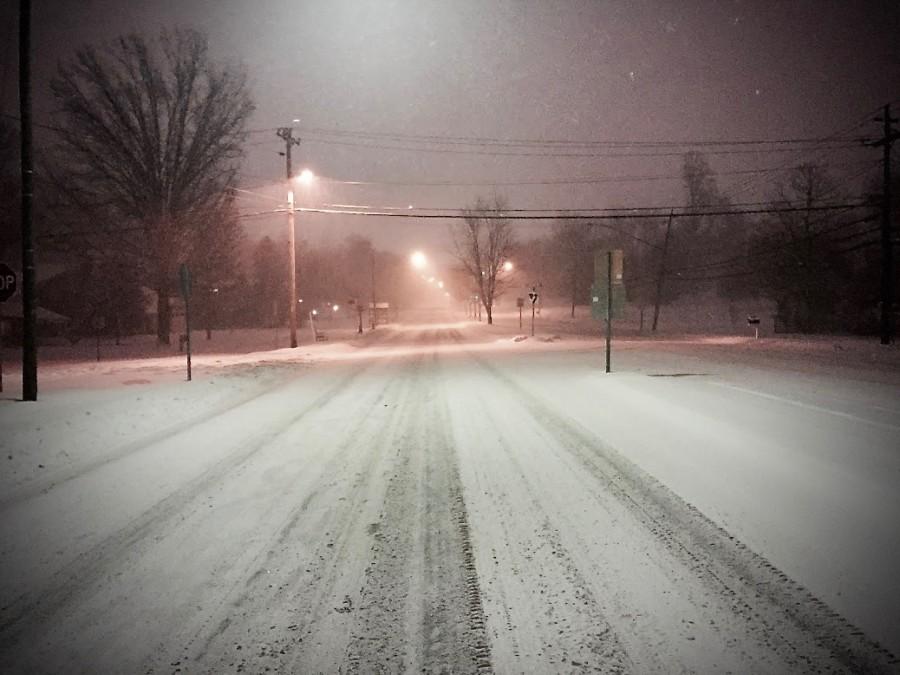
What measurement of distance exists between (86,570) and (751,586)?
16.2 feet

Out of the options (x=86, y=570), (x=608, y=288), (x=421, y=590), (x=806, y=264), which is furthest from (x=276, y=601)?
(x=806, y=264)

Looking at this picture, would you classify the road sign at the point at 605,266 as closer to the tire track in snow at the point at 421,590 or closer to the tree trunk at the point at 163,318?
the tire track in snow at the point at 421,590

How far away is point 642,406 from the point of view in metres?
11.0

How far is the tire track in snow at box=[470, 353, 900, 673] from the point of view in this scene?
3003 mm

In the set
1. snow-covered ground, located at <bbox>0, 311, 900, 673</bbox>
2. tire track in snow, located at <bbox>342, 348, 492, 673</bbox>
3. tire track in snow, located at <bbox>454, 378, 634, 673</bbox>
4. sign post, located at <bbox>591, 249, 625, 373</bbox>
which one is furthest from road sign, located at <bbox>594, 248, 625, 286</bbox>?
tire track in snow, located at <bbox>454, 378, 634, 673</bbox>

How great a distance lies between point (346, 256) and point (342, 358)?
134m

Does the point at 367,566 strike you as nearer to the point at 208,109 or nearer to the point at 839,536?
the point at 839,536

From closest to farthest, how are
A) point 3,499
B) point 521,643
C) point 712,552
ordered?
1. point 521,643
2. point 712,552
3. point 3,499

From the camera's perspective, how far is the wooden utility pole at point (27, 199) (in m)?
11.2

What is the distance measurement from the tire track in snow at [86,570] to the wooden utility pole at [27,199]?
7102mm

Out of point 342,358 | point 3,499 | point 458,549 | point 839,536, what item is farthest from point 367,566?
point 342,358

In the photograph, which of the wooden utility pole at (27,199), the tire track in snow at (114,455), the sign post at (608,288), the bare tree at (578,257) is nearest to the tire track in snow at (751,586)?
the tire track in snow at (114,455)

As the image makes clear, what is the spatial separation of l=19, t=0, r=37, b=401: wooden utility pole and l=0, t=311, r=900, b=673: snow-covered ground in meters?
1.08

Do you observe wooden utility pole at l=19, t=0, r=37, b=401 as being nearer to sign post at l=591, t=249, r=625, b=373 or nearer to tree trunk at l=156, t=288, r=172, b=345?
sign post at l=591, t=249, r=625, b=373
